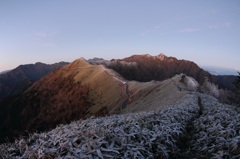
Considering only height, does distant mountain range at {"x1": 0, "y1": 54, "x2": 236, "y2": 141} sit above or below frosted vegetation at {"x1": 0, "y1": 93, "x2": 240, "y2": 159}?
below

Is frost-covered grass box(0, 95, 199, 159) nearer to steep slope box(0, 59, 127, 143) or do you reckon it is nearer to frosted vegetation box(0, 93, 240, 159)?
frosted vegetation box(0, 93, 240, 159)

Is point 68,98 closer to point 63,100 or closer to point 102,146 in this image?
point 63,100

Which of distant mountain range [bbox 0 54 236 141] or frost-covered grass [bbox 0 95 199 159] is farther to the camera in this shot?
distant mountain range [bbox 0 54 236 141]

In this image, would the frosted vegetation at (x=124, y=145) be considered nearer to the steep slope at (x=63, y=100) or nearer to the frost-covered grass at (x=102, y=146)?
the frost-covered grass at (x=102, y=146)

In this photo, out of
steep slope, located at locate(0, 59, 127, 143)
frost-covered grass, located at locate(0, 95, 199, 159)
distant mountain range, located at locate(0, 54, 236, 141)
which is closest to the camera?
frost-covered grass, located at locate(0, 95, 199, 159)

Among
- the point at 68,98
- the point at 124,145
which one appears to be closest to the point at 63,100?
the point at 68,98

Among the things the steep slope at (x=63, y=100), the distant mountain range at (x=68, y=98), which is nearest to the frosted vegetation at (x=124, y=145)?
the distant mountain range at (x=68, y=98)

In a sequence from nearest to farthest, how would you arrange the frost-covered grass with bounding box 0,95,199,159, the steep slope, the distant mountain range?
1. the frost-covered grass with bounding box 0,95,199,159
2. the distant mountain range
3. the steep slope

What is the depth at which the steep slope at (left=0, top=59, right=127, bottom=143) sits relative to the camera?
113m

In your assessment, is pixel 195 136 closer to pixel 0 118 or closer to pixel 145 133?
pixel 145 133

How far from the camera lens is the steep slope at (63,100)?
11295 cm

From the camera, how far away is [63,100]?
498ft

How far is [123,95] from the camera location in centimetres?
9100

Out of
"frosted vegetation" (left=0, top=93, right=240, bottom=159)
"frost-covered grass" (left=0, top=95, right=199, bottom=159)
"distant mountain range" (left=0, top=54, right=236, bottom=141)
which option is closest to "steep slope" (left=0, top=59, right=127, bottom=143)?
"distant mountain range" (left=0, top=54, right=236, bottom=141)
